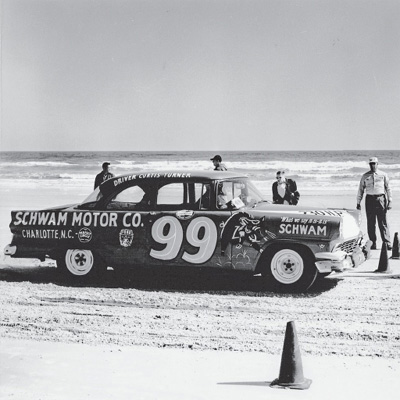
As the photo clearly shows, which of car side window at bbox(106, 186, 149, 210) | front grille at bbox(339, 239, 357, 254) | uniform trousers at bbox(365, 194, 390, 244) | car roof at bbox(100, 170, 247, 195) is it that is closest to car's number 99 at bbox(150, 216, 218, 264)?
car side window at bbox(106, 186, 149, 210)

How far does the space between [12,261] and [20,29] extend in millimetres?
4302

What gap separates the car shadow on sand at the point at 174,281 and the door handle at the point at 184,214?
709 mm

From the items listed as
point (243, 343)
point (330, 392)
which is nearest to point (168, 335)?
point (243, 343)

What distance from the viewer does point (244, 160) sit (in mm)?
54031

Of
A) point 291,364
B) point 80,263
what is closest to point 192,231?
point 80,263

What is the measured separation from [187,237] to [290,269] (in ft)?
4.24

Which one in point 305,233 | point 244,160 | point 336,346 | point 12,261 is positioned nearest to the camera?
point 336,346

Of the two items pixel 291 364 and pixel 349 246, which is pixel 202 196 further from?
pixel 291 364

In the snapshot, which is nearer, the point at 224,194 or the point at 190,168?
the point at 224,194

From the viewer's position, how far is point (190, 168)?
49125 millimetres

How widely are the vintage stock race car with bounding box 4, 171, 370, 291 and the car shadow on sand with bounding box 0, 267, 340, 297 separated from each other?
174 millimetres

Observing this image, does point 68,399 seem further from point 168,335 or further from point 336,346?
point 336,346

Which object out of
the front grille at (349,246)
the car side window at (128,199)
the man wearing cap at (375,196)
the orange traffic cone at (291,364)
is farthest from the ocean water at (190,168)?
the orange traffic cone at (291,364)

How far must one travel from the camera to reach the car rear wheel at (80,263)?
8.98 meters
